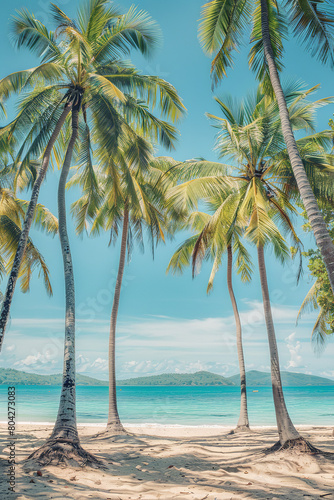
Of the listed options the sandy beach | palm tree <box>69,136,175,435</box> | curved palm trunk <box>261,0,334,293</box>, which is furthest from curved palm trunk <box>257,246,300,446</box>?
palm tree <box>69,136,175,435</box>

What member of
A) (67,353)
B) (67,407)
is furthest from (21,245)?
(67,407)

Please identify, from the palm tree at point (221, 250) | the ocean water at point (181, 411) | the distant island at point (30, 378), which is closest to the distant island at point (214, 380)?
the distant island at point (30, 378)

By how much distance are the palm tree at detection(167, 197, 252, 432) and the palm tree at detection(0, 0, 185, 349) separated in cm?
315

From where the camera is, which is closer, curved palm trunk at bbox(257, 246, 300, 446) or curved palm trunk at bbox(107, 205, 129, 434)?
curved palm trunk at bbox(257, 246, 300, 446)

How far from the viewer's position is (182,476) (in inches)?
263

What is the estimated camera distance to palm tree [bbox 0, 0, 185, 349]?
366 inches

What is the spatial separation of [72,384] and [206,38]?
27.4 feet

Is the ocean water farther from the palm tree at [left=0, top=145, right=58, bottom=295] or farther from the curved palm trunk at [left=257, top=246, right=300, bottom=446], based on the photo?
the curved palm trunk at [left=257, top=246, right=300, bottom=446]

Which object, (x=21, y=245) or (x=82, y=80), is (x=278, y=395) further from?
(x=82, y=80)

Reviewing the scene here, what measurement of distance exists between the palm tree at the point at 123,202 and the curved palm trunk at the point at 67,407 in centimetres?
165

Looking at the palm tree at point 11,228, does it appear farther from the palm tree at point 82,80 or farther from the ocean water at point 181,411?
the ocean water at point 181,411

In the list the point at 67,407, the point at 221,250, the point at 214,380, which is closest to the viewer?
the point at 67,407

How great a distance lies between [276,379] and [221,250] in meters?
4.12

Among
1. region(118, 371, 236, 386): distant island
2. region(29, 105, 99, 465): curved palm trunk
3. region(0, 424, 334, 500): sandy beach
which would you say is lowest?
region(118, 371, 236, 386): distant island
